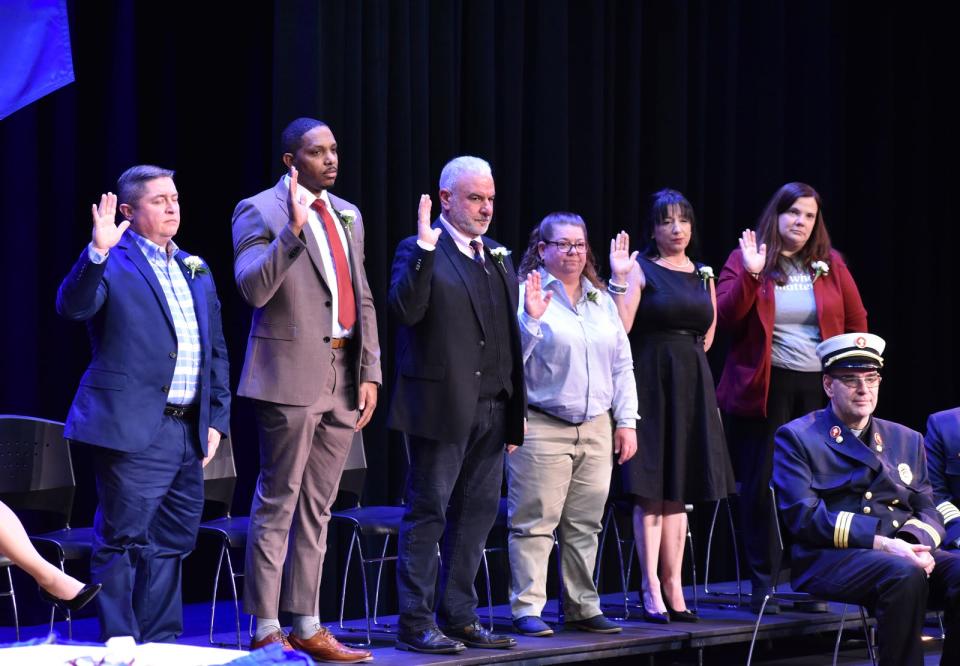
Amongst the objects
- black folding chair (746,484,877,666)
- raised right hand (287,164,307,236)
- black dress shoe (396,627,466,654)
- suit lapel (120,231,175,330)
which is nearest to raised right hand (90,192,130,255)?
suit lapel (120,231,175,330)

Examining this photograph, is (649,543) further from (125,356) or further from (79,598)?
(79,598)

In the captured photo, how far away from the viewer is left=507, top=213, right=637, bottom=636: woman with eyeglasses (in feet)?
16.5

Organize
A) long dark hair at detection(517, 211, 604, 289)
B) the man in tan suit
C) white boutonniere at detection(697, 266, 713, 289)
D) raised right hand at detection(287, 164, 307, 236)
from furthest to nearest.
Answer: white boutonniere at detection(697, 266, 713, 289) < long dark hair at detection(517, 211, 604, 289) < the man in tan suit < raised right hand at detection(287, 164, 307, 236)

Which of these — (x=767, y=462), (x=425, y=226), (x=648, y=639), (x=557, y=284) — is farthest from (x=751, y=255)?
(x=425, y=226)

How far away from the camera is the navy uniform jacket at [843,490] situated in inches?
182

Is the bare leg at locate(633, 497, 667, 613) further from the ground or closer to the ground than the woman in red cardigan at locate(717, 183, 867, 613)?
closer to the ground

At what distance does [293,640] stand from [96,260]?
129cm

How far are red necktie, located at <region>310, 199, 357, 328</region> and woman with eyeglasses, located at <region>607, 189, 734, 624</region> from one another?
127cm

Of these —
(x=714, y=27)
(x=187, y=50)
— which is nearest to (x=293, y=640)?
(x=187, y=50)

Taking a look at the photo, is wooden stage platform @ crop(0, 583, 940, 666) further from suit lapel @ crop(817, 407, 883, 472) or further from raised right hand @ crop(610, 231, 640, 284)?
raised right hand @ crop(610, 231, 640, 284)

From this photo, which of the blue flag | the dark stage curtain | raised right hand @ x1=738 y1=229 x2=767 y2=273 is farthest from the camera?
the dark stage curtain

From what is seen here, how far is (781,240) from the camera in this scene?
575 centimetres

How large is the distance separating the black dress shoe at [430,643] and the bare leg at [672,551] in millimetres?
1097


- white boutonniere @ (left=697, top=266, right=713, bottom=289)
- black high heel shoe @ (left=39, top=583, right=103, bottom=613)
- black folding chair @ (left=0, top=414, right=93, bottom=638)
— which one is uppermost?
white boutonniere @ (left=697, top=266, right=713, bottom=289)
